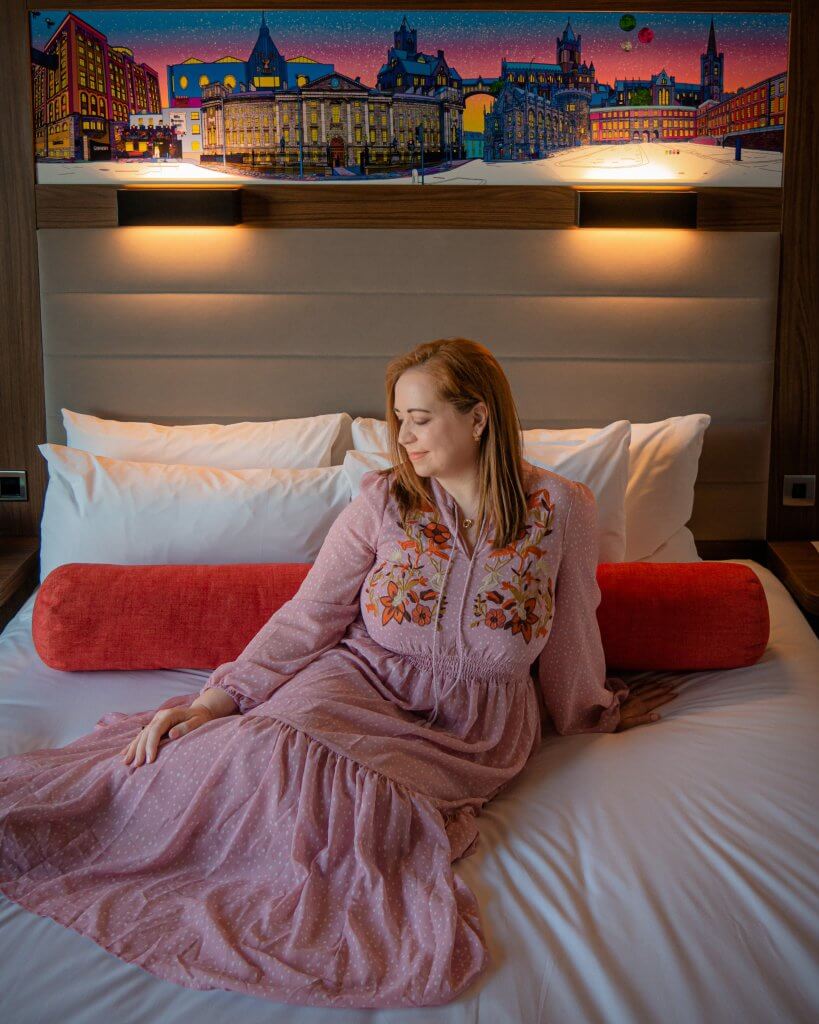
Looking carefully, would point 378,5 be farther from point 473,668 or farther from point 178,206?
point 473,668

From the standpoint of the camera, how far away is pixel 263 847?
5.48 ft

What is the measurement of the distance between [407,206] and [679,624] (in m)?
1.36

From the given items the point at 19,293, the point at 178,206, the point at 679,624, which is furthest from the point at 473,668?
the point at 19,293

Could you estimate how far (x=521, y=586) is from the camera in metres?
2.04

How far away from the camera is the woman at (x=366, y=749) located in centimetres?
149

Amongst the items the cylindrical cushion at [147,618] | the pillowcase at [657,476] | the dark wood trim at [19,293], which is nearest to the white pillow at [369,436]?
the pillowcase at [657,476]

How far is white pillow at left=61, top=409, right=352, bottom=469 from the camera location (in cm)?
284

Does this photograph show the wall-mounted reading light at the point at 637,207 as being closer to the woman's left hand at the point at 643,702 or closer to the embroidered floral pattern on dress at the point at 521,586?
the embroidered floral pattern on dress at the point at 521,586

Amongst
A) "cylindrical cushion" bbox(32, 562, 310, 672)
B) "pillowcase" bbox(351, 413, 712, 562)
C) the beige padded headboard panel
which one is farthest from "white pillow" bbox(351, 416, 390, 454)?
"cylindrical cushion" bbox(32, 562, 310, 672)

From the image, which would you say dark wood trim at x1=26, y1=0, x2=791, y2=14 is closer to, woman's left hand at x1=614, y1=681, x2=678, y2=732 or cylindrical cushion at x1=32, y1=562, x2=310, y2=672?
cylindrical cushion at x1=32, y1=562, x2=310, y2=672

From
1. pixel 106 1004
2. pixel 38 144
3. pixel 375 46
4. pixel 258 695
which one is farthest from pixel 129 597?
pixel 375 46

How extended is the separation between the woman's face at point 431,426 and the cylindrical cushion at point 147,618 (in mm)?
496

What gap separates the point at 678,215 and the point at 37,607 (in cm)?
189

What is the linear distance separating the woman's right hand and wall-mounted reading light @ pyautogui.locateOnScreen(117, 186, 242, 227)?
1492 millimetres
